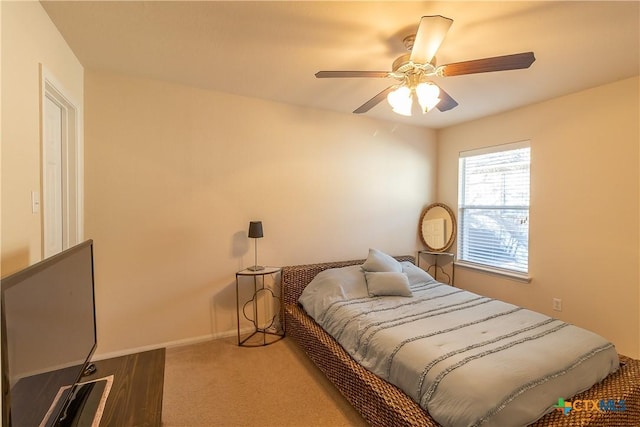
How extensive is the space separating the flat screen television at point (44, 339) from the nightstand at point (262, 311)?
1615 mm

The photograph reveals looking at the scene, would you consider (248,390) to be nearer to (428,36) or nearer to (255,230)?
(255,230)

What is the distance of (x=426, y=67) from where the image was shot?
1846 mm

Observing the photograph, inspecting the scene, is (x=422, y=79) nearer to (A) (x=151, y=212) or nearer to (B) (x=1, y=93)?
(B) (x=1, y=93)

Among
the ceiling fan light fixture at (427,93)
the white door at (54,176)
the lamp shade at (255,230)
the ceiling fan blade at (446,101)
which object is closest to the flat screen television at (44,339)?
the white door at (54,176)

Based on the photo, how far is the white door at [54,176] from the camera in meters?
1.95

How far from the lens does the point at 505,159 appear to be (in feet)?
11.7

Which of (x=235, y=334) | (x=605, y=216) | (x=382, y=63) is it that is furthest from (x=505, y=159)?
(x=235, y=334)

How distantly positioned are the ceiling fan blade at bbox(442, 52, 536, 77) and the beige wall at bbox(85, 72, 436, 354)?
1.91 m

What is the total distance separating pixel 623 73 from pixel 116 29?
156 inches

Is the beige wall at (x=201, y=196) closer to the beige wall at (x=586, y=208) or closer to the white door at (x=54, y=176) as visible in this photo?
the white door at (x=54, y=176)

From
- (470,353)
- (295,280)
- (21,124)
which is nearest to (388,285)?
(295,280)

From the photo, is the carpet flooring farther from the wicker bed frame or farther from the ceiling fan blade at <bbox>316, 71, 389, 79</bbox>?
the ceiling fan blade at <bbox>316, 71, 389, 79</bbox>

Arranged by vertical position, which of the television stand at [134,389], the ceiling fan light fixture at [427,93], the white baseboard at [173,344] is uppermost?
the ceiling fan light fixture at [427,93]

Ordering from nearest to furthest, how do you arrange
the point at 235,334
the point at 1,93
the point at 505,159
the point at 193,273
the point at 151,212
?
the point at 1,93 < the point at 151,212 < the point at 193,273 < the point at 235,334 < the point at 505,159
